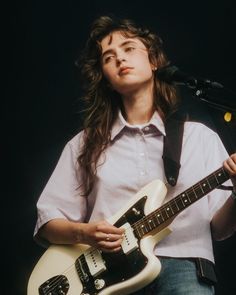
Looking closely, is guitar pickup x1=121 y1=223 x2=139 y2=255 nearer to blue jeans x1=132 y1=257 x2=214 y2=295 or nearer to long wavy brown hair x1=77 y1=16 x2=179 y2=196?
blue jeans x1=132 y1=257 x2=214 y2=295

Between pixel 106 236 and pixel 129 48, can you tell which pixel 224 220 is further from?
pixel 129 48

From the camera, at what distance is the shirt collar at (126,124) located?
209 centimetres

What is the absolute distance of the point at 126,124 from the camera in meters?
2.17

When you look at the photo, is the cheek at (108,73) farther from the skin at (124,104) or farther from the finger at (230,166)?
the finger at (230,166)

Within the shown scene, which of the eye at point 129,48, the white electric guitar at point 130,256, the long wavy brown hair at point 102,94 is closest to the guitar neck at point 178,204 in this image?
the white electric guitar at point 130,256

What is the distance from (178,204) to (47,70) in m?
1.27

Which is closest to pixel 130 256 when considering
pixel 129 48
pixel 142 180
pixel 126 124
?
pixel 142 180

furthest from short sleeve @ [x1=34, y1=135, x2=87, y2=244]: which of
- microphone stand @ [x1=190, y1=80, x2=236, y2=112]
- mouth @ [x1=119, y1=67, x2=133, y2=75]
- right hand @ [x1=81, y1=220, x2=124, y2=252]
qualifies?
microphone stand @ [x1=190, y1=80, x2=236, y2=112]

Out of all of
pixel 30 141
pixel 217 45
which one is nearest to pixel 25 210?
pixel 30 141

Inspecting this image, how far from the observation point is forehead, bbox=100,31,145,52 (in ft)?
7.41

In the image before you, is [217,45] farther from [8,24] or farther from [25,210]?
[25,210]

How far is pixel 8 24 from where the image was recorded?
9.03 ft

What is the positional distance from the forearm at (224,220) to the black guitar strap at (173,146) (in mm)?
200

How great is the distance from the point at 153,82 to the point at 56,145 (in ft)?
2.26
